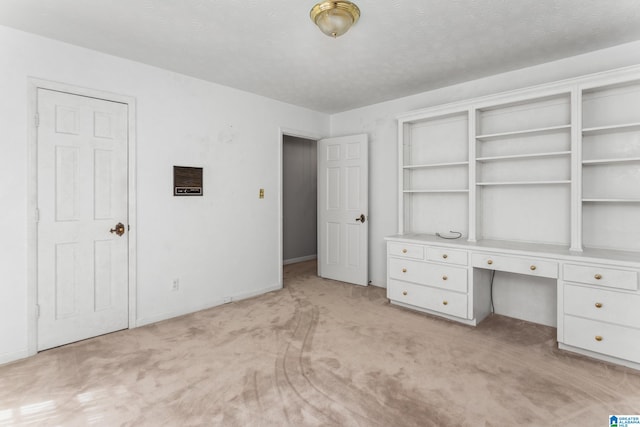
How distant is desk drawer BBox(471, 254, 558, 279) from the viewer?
8.90 ft

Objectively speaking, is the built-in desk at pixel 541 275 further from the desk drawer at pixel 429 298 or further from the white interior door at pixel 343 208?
the white interior door at pixel 343 208

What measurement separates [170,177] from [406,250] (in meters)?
2.69

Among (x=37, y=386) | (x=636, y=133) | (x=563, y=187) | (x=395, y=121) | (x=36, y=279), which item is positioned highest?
(x=395, y=121)

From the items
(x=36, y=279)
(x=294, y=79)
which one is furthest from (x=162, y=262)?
(x=294, y=79)

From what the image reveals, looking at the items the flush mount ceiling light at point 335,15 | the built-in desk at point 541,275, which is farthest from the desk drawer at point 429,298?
the flush mount ceiling light at point 335,15

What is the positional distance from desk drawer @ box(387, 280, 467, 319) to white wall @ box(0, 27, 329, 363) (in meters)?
1.68

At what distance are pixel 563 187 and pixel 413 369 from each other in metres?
2.31

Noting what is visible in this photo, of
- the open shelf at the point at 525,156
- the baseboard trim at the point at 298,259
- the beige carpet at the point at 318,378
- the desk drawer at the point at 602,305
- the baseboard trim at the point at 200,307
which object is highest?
Result: the open shelf at the point at 525,156

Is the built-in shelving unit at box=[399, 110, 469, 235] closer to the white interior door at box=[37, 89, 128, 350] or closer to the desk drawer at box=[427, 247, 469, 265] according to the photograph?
the desk drawer at box=[427, 247, 469, 265]

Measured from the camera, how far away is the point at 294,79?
3.61 metres

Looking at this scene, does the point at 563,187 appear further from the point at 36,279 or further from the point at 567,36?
the point at 36,279

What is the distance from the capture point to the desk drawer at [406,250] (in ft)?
11.5

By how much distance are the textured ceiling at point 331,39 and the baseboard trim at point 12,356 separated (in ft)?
8.30

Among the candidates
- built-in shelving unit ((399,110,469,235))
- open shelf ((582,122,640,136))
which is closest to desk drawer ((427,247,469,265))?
built-in shelving unit ((399,110,469,235))
